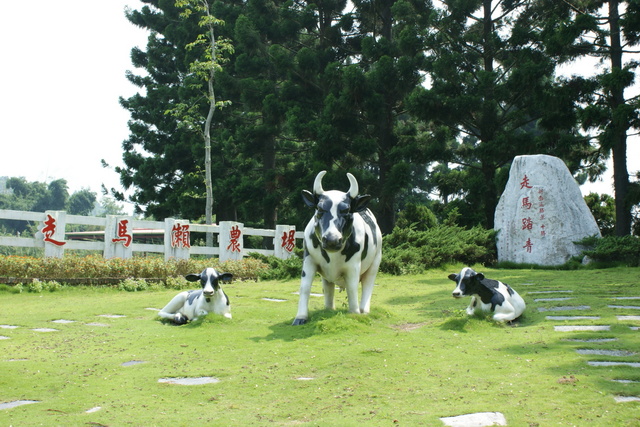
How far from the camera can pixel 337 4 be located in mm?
23938

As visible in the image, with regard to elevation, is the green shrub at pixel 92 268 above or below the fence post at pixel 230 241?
below

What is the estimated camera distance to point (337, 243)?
629cm

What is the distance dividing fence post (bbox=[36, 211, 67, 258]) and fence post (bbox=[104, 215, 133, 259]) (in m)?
1.11

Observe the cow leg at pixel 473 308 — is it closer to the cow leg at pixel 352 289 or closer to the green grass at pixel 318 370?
the green grass at pixel 318 370

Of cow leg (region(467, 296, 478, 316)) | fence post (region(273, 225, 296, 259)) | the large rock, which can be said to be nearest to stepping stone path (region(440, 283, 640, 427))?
cow leg (region(467, 296, 478, 316))

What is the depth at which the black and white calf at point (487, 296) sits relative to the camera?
7.00 meters

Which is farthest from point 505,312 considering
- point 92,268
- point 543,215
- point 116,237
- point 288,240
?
point 288,240

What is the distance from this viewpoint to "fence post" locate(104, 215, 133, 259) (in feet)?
43.9

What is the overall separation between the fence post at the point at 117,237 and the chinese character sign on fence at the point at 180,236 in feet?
4.50

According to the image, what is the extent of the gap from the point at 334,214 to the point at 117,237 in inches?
327

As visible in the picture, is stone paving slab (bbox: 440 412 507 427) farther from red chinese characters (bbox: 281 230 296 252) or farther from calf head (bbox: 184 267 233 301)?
red chinese characters (bbox: 281 230 296 252)

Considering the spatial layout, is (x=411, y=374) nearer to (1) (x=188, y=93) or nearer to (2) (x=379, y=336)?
(2) (x=379, y=336)

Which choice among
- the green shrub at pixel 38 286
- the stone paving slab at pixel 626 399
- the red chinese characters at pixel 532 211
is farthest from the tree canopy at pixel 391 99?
the stone paving slab at pixel 626 399

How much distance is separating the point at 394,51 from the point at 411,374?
1814 centimetres
